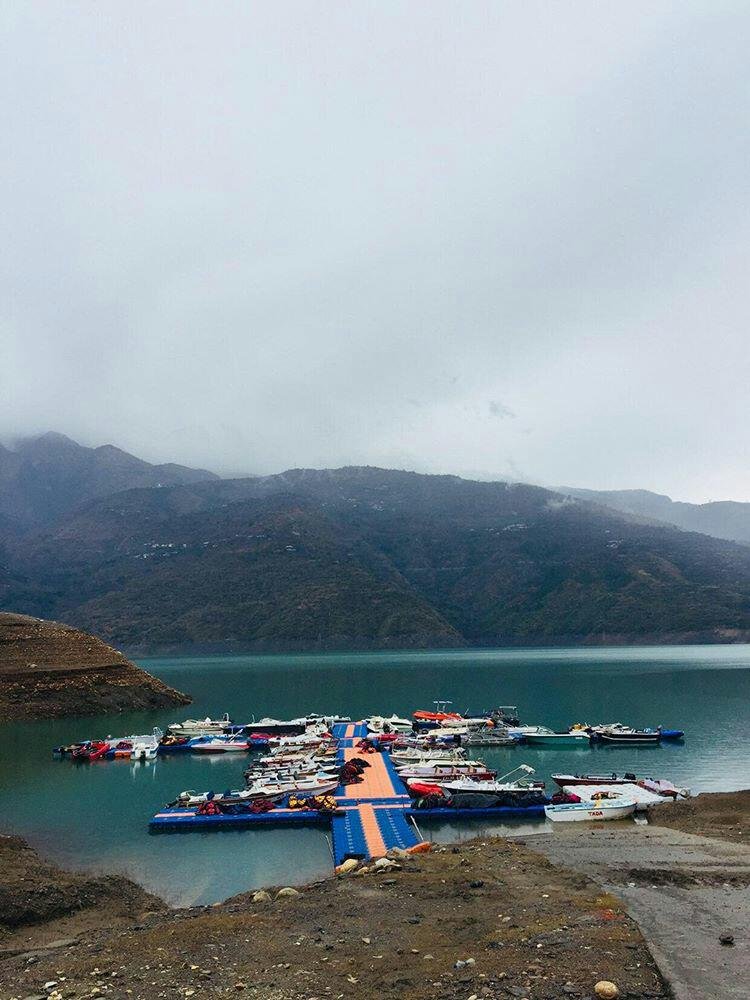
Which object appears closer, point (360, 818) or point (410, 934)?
point (410, 934)

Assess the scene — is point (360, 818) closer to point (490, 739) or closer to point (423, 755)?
point (423, 755)

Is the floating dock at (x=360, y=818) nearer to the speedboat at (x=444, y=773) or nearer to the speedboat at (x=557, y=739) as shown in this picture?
the speedboat at (x=444, y=773)

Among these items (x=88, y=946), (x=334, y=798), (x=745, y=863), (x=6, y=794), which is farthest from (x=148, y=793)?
(x=745, y=863)

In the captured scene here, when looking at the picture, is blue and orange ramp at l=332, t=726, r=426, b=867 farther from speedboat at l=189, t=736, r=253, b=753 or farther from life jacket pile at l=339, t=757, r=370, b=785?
speedboat at l=189, t=736, r=253, b=753

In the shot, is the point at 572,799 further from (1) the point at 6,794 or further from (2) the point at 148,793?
(1) the point at 6,794

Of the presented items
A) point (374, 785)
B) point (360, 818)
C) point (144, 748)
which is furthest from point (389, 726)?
point (360, 818)
